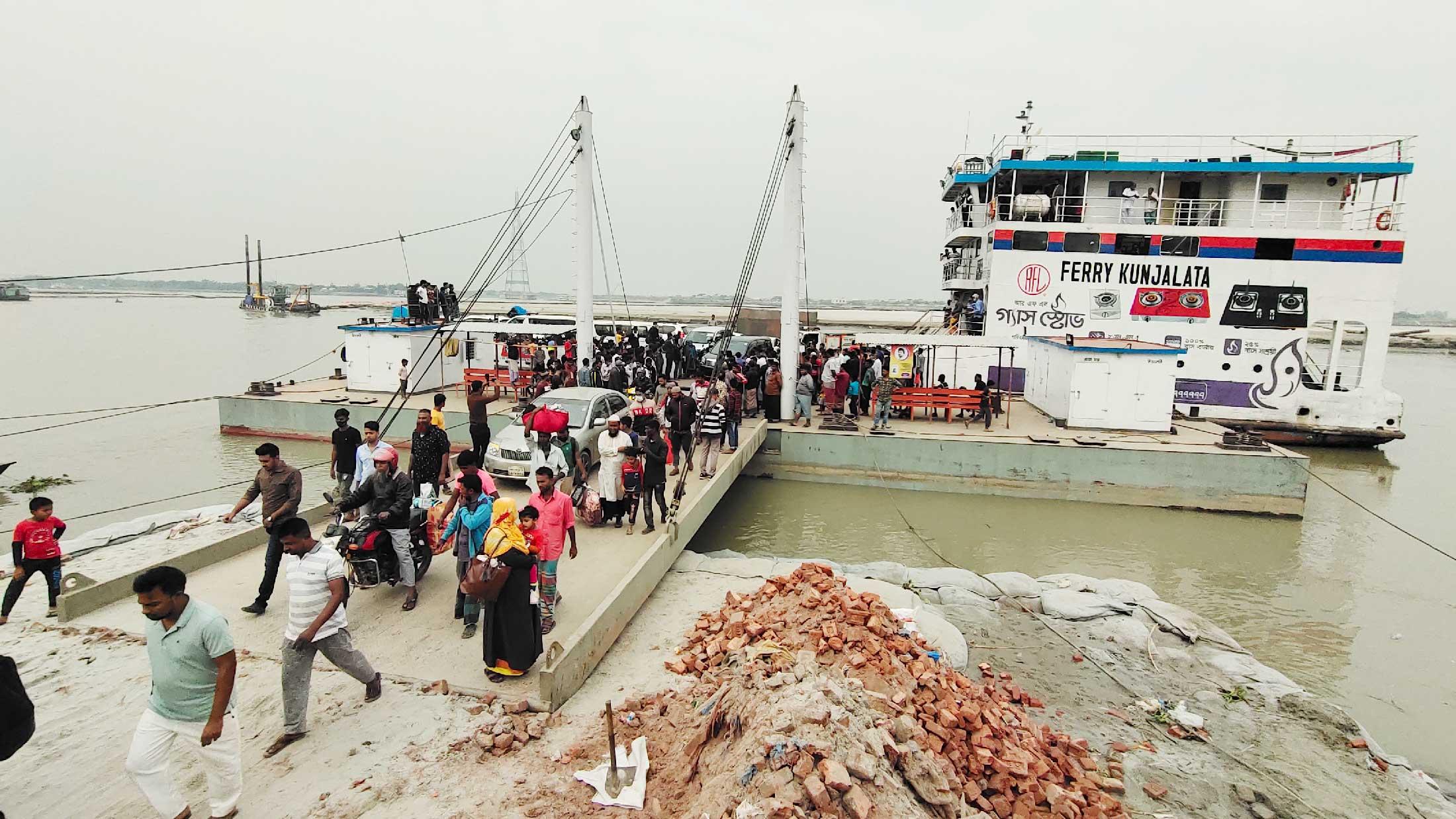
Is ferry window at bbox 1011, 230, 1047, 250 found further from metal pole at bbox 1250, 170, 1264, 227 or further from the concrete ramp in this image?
the concrete ramp

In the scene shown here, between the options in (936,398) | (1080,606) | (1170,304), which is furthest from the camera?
(1170,304)

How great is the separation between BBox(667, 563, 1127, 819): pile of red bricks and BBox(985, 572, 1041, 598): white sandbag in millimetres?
2416

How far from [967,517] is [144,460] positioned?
19032 mm

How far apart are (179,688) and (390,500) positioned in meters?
2.73

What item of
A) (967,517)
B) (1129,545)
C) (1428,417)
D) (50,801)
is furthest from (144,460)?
(1428,417)

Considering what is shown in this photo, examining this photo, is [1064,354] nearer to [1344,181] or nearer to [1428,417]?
[1344,181]

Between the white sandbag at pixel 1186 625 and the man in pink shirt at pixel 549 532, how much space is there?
23.1 ft

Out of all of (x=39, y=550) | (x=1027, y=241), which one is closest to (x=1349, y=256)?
(x=1027, y=241)

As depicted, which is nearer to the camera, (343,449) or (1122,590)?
(343,449)

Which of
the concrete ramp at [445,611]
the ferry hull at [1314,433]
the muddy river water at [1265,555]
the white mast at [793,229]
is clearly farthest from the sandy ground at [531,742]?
the ferry hull at [1314,433]

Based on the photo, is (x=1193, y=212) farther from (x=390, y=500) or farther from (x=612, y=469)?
(x=390, y=500)

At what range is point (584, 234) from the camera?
16.3 metres

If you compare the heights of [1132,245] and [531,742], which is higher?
[1132,245]

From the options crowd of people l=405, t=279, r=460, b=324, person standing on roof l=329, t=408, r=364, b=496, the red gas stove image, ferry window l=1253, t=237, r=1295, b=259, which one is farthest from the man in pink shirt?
ferry window l=1253, t=237, r=1295, b=259
